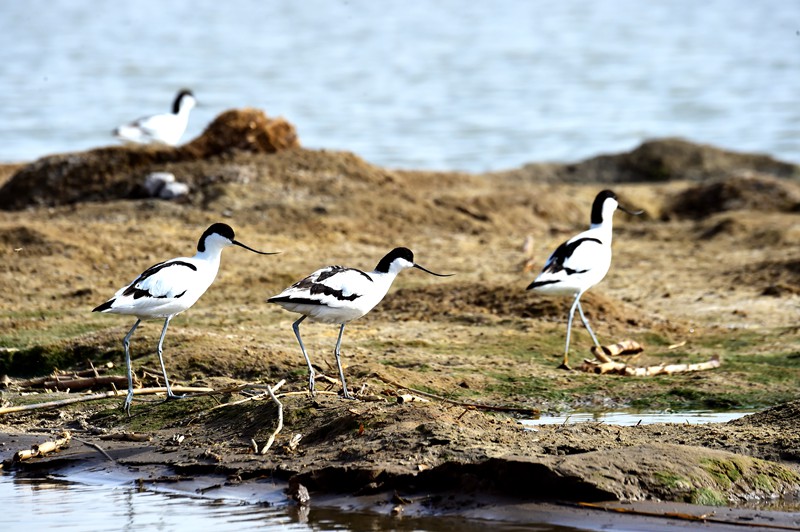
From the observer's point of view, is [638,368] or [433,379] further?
[638,368]

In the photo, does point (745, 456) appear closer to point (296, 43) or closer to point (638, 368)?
point (638, 368)

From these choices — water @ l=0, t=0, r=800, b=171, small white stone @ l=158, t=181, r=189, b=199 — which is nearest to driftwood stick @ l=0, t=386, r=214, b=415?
small white stone @ l=158, t=181, r=189, b=199

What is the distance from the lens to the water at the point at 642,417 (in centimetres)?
834

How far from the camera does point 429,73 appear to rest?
4284 centimetres

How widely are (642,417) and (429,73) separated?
115ft

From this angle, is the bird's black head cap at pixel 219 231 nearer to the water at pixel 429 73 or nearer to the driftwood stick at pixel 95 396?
the driftwood stick at pixel 95 396

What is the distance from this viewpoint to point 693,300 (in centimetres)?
1291

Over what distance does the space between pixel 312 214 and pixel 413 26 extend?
144 ft

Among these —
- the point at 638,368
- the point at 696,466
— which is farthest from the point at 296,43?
the point at 696,466

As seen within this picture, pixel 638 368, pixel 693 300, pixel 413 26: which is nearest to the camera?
pixel 638 368

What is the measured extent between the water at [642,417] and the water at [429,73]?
59.9ft

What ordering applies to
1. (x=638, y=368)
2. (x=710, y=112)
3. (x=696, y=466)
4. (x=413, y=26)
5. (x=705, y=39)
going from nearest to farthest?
1. (x=696, y=466)
2. (x=638, y=368)
3. (x=710, y=112)
4. (x=705, y=39)
5. (x=413, y=26)

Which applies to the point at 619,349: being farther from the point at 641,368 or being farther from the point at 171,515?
the point at 171,515

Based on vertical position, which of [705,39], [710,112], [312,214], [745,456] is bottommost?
[745,456]
